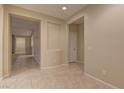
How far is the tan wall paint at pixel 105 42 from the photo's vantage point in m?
2.56

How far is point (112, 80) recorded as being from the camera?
279cm

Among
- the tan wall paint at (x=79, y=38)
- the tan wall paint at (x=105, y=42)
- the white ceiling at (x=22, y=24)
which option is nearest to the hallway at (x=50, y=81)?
the tan wall paint at (x=105, y=42)

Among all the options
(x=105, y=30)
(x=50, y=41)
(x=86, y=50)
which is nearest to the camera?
(x=105, y=30)

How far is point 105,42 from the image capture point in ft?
9.88

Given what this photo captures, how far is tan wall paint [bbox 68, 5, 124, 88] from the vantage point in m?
2.56

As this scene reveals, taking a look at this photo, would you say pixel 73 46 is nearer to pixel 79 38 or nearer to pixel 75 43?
pixel 75 43

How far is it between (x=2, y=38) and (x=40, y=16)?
2005 millimetres

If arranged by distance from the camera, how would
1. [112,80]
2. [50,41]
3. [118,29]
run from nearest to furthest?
[118,29], [112,80], [50,41]

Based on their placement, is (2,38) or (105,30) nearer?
(105,30)

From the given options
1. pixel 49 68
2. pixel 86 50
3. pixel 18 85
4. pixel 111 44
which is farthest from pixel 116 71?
pixel 49 68

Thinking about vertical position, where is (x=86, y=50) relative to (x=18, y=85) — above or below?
above

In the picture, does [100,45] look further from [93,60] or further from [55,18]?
[55,18]

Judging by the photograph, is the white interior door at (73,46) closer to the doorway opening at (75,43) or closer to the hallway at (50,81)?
the doorway opening at (75,43)

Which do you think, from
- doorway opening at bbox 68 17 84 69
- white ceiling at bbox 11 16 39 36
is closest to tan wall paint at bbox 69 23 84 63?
doorway opening at bbox 68 17 84 69
